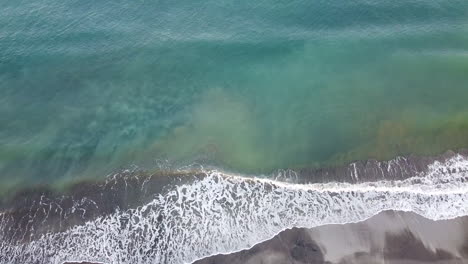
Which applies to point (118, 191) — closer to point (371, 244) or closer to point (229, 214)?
point (229, 214)

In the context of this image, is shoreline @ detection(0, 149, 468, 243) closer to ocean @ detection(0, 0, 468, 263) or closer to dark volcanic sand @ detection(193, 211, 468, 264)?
ocean @ detection(0, 0, 468, 263)

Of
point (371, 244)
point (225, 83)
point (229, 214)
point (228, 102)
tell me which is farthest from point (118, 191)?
point (371, 244)

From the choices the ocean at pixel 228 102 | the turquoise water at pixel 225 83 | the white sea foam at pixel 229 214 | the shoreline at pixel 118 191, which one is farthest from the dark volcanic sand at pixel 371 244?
the turquoise water at pixel 225 83

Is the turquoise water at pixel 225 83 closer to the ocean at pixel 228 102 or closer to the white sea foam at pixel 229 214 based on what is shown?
the ocean at pixel 228 102

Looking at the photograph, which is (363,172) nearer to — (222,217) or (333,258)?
(333,258)

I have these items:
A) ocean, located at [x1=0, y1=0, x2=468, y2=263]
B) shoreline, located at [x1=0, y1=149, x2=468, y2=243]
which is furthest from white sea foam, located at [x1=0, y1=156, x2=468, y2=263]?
shoreline, located at [x1=0, y1=149, x2=468, y2=243]

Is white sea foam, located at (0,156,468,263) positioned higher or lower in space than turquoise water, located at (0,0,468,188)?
lower

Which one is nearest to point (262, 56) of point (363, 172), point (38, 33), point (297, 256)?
point (363, 172)
